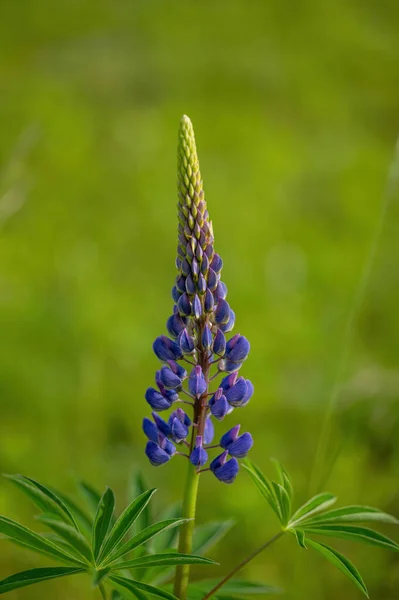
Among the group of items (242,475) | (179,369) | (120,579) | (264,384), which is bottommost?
(120,579)

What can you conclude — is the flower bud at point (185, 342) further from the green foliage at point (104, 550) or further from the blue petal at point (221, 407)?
the green foliage at point (104, 550)

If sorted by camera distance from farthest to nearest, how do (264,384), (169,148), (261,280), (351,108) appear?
(351,108), (169,148), (261,280), (264,384)

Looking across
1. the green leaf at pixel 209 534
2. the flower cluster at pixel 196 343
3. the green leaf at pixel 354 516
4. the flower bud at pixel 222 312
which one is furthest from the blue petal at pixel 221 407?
the green leaf at pixel 209 534

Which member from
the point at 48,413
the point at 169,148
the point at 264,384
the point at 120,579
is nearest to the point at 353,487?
the point at 264,384

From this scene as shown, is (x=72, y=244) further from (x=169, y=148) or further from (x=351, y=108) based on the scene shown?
(x=351, y=108)

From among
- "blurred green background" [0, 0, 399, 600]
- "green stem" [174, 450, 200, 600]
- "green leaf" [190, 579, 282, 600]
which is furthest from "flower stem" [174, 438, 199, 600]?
"blurred green background" [0, 0, 399, 600]

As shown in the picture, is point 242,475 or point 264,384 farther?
point 264,384
